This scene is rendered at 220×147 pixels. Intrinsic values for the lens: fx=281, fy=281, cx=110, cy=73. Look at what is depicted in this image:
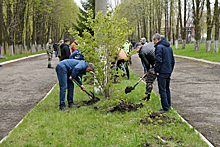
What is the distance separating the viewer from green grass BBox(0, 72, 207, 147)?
4707 mm

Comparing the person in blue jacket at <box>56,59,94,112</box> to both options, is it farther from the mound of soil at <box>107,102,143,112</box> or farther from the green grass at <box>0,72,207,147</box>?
the mound of soil at <box>107,102,143,112</box>

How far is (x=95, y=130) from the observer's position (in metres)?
5.34

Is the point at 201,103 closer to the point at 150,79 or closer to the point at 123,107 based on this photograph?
the point at 150,79

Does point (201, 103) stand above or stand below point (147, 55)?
below

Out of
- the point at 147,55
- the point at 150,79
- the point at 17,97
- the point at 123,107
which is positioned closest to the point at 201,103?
the point at 150,79

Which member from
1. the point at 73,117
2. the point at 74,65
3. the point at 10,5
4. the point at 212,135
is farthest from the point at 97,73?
the point at 10,5

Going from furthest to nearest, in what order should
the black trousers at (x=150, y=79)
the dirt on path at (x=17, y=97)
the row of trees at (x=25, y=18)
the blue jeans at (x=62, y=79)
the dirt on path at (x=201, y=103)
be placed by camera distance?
the row of trees at (x=25, y=18) → the black trousers at (x=150, y=79) → the blue jeans at (x=62, y=79) → the dirt on path at (x=17, y=97) → the dirt on path at (x=201, y=103)

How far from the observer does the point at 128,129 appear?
17.6 ft

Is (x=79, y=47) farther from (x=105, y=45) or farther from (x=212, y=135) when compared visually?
(x=212, y=135)

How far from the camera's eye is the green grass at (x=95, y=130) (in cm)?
471

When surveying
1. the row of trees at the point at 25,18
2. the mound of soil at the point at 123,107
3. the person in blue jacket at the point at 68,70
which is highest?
the row of trees at the point at 25,18

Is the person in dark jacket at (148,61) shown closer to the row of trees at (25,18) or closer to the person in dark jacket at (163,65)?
the person in dark jacket at (163,65)

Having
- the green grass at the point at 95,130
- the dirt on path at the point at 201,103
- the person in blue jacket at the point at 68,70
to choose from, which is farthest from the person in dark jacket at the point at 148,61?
the person in blue jacket at the point at 68,70

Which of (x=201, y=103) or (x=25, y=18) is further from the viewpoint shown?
(x=25, y=18)
